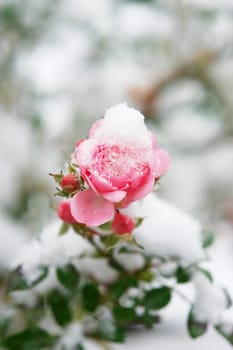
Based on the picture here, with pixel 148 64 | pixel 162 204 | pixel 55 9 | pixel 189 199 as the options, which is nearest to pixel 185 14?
pixel 148 64

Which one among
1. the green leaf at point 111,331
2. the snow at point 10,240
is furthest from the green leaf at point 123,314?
the snow at point 10,240

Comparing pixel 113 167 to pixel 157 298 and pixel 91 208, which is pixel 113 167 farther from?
pixel 157 298

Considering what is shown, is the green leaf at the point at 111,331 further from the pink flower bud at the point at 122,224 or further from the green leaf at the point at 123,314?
the pink flower bud at the point at 122,224

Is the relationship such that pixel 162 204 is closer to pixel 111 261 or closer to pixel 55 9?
pixel 111 261

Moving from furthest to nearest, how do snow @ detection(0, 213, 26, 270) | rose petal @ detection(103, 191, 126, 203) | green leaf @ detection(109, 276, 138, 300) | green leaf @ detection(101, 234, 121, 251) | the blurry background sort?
the blurry background → snow @ detection(0, 213, 26, 270) → green leaf @ detection(109, 276, 138, 300) → green leaf @ detection(101, 234, 121, 251) → rose petal @ detection(103, 191, 126, 203)

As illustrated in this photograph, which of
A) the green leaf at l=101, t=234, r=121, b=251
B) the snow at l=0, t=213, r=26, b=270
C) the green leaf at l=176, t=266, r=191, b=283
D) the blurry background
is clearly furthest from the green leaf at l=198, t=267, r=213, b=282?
the blurry background

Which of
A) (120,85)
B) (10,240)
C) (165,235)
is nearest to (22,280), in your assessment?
(165,235)

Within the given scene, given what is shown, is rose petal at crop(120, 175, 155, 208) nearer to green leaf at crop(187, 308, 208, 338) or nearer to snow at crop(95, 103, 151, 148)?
snow at crop(95, 103, 151, 148)
